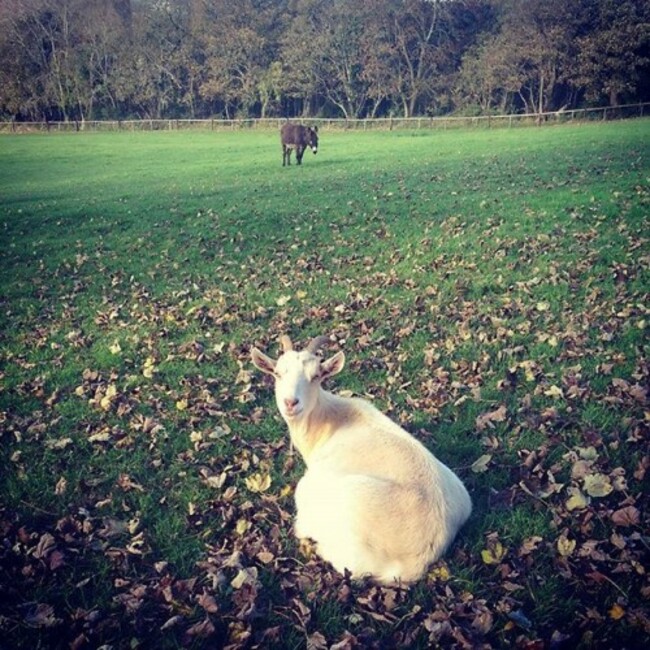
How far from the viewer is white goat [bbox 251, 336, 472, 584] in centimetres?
400

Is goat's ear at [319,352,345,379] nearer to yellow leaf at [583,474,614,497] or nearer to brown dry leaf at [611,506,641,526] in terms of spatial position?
yellow leaf at [583,474,614,497]

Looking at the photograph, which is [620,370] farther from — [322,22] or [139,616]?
[322,22]

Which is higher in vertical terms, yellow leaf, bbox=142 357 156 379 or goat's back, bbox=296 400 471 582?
goat's back, bbox=296 400 471 582

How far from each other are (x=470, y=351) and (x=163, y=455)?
4.41 meters

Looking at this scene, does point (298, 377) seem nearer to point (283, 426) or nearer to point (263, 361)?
point (263, 361)

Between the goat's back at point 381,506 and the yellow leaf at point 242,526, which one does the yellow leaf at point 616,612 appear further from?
the yellow leaf at point 242,526

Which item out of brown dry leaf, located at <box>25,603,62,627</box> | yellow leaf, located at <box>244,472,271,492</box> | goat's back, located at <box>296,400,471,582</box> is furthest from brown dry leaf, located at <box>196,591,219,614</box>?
yellow leaf, located at <box>244,472,271,492</box>

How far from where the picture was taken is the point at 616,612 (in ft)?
12.4

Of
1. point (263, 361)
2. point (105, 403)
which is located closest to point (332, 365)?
point (263, 361)

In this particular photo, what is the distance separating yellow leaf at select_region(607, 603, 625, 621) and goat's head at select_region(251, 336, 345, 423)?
283 cm

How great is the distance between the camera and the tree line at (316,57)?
5391cm

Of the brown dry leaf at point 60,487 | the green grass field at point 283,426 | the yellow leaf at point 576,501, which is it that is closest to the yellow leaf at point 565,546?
the green grass field at point 283,426

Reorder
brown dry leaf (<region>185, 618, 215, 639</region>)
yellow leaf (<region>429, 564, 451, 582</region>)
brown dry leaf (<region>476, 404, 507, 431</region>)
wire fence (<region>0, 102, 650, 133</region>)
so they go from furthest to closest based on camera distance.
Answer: wire fence (<region>0, 102, 650, 133</region>), brown dry leaf (<region>476, 404, 507, 431</region>), yellow leaf (<region>429, 564, 451, 582</region>), brown dry leaf (<region>185, 618, 215, 639</region>)

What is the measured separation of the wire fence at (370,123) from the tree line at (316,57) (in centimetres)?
377
